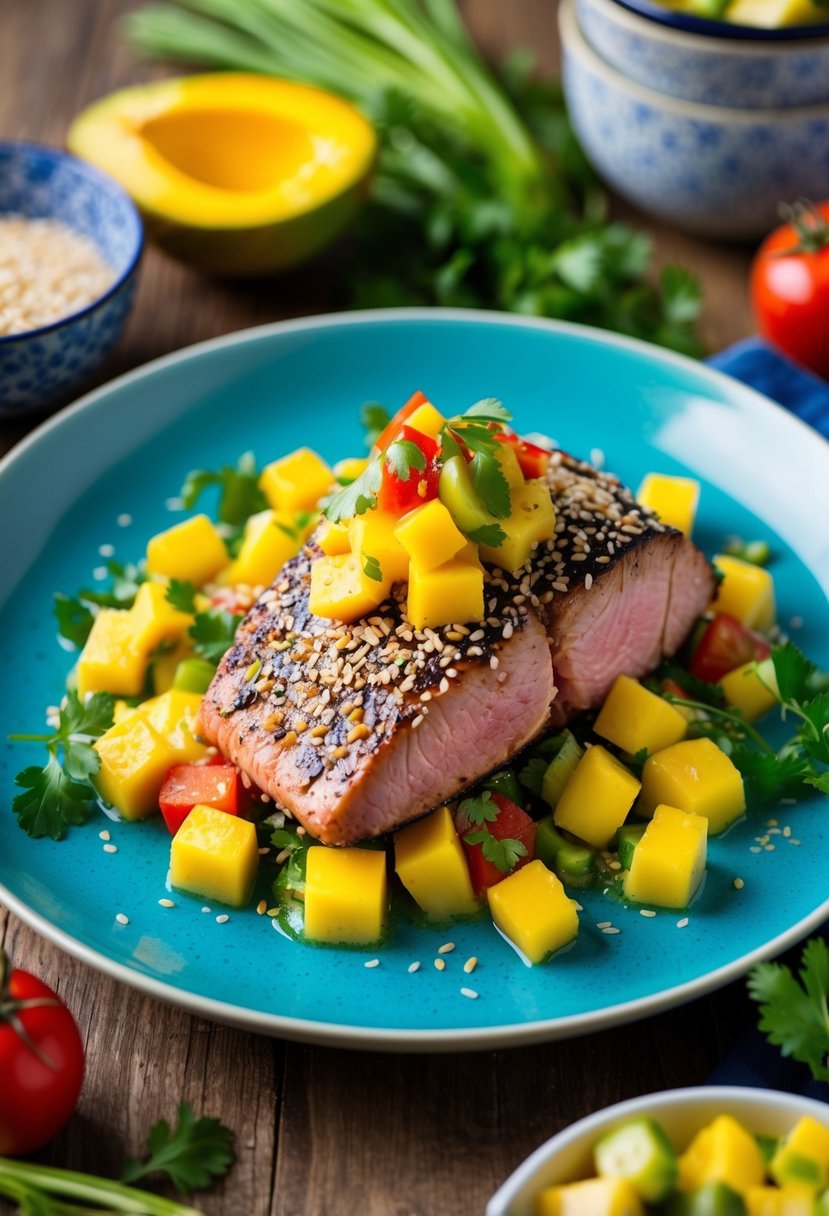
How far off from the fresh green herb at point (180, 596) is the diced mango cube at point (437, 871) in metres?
1.09

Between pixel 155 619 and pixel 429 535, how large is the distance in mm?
1051

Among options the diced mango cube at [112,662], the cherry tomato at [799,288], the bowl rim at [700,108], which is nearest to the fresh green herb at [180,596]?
the diced mango cube at [112,662]

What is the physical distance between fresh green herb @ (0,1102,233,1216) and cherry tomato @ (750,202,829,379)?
3.78 meters

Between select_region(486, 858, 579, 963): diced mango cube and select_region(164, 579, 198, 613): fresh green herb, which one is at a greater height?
select_region(486, 858, 579, 963): diced mango cube

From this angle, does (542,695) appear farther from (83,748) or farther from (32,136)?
(32,136)

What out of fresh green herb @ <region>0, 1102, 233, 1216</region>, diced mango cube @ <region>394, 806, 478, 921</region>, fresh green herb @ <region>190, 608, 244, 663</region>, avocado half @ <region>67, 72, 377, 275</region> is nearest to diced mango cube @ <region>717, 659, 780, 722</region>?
diced mango cube @ <region>394, 806, 478, 921</region>

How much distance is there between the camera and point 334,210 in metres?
5.70

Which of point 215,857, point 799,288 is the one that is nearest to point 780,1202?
point 215,857

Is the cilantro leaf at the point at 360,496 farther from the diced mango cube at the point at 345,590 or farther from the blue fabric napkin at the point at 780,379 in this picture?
the blue fabric napkin at the point at 780,379

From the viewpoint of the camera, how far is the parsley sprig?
3443 mm

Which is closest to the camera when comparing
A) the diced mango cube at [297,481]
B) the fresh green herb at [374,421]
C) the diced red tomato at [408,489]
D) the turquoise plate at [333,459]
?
the turquoise plate at [333,459]

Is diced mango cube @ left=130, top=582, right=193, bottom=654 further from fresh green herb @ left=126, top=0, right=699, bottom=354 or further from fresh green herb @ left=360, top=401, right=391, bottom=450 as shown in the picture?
fresh green herb @ left=126, top=0, right=699, bottom=354

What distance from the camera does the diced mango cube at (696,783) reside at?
3604 millimetres

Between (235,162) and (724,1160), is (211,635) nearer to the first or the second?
(724,1160)
